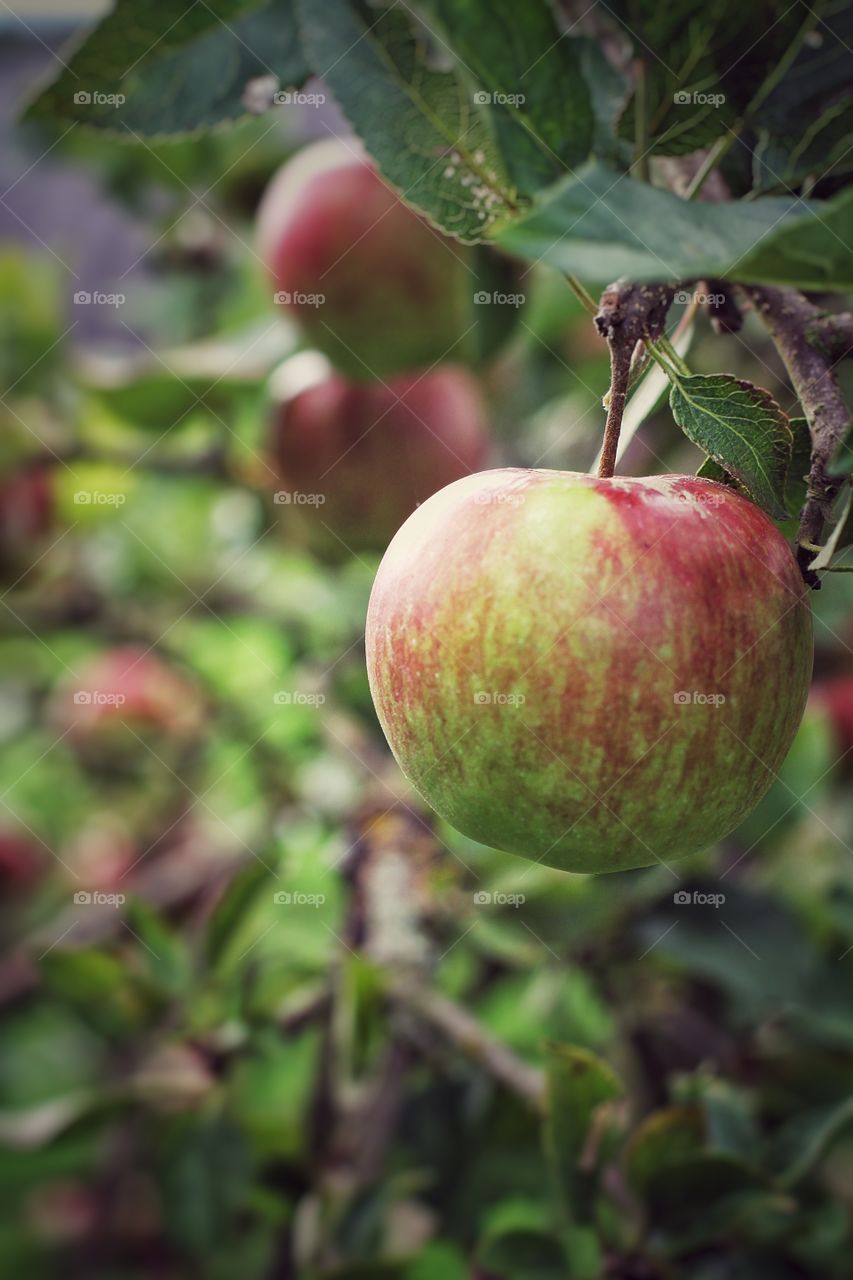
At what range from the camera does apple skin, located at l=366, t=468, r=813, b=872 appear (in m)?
0.41

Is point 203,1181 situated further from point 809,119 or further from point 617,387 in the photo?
point 809,119

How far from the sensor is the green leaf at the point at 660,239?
34cm

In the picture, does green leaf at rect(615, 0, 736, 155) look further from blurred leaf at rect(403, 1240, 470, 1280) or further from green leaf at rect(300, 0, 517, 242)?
blurred leaf at rect(403, 1240, 470, 1280)

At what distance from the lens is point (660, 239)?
0.37m

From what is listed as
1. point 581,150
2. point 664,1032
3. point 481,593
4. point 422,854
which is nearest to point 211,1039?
point 422,854

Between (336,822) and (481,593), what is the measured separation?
683 mm

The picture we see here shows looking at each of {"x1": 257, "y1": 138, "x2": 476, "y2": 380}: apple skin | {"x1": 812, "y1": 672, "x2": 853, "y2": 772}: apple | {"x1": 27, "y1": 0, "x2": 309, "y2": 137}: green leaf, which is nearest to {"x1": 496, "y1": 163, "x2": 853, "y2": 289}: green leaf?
{"x1": 27, "y1": 0, "x2": 309, "y2": 137}: green leaf

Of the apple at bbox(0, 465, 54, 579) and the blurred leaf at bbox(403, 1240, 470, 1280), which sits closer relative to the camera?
the blurred leaf at bbox(403, 1240, 470, 1280)

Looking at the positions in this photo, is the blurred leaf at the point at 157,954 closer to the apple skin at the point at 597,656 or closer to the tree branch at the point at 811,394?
the apple skin at the point at 597,656

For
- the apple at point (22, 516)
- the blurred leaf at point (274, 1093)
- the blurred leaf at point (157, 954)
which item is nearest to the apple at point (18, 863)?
the apple at point (22, 516)

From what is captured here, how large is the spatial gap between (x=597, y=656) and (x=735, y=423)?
105 mm

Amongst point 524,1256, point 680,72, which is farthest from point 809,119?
point 524,1256

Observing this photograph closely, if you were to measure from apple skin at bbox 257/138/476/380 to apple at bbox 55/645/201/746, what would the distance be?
2.45 feet

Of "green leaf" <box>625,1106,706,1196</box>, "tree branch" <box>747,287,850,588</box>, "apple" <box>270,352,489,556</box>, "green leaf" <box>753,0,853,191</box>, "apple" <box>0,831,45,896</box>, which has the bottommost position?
"apple" <box>0,831,45,896</box>
